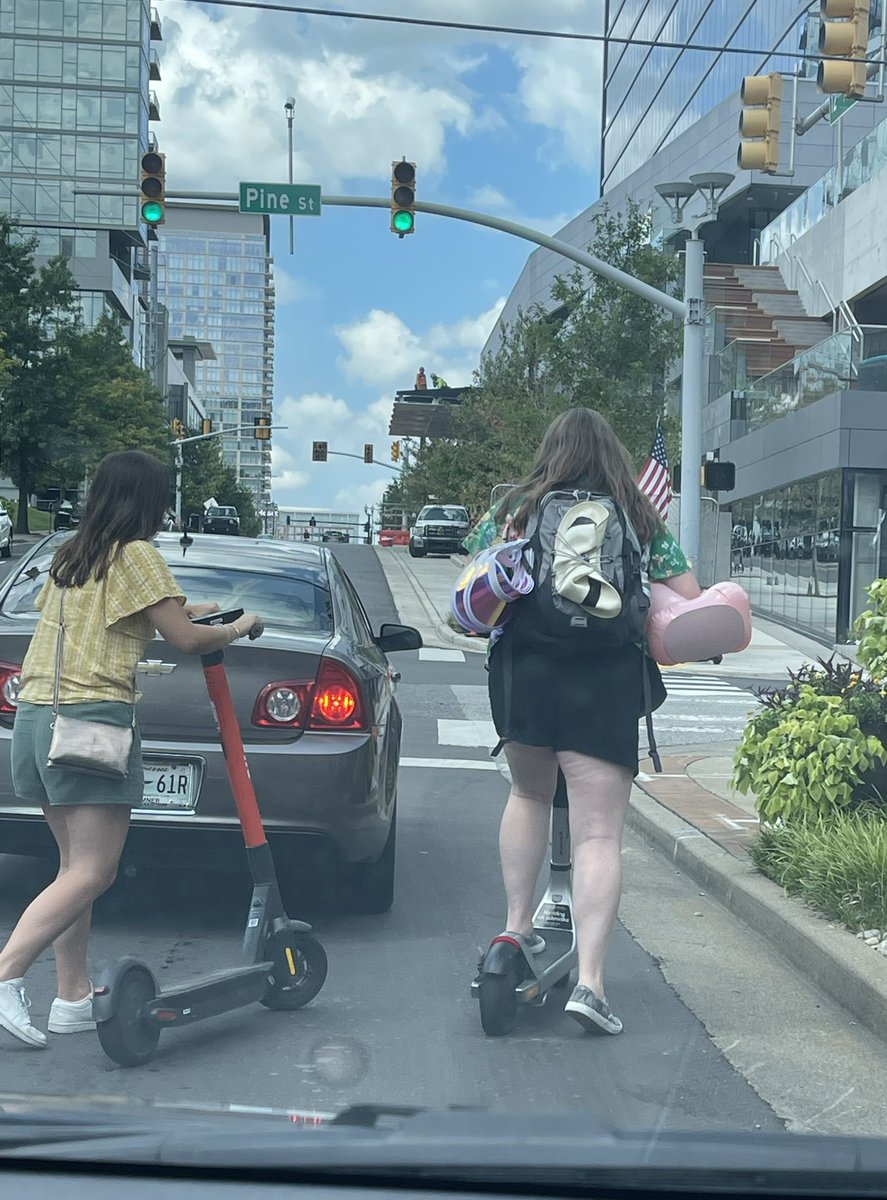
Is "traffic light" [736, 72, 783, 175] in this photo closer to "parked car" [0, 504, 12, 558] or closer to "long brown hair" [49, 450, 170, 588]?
"long brown hair" [49, 450, 170, 588]

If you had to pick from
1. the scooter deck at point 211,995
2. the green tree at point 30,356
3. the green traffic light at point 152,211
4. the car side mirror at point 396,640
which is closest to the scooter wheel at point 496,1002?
the scooter deck at point 211,995

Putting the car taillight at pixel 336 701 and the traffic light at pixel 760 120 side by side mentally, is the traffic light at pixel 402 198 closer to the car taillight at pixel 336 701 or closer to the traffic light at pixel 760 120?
the traffic light at pixel 760 120

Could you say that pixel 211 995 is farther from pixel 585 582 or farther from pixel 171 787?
pixel 585 582

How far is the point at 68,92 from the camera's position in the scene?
91.2 meters

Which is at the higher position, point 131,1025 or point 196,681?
point 196,681

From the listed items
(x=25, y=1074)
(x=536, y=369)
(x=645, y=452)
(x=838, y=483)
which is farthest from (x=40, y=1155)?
(x=536, y=369)

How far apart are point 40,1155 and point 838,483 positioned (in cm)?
2365

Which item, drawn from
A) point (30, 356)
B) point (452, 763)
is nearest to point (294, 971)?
point (452, 763)

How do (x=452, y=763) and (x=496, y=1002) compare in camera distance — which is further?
(x=452, y=763)

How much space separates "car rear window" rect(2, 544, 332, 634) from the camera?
598 centimetres

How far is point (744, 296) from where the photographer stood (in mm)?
43781

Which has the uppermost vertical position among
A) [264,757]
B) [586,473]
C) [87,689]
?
[586,473]

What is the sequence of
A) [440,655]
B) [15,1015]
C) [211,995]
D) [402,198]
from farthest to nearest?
[440,655] < [402,198] < [211,995] < [15,1015]

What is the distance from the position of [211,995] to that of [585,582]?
1.59 meters
